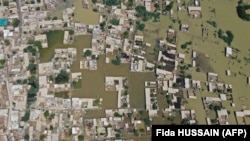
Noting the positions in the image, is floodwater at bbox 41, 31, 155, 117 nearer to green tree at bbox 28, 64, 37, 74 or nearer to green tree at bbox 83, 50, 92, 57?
green tree at bbox 83, 50, 92, 57

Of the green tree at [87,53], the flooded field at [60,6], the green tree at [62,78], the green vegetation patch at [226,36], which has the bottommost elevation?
the green tree at [62,78]

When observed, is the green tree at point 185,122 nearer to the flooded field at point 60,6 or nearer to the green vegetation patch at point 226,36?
the green vegetation patch at point 226,36

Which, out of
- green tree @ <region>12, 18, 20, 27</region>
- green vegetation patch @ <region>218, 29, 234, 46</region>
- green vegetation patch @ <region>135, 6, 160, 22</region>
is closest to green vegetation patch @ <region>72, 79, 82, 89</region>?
green tree @ <region>12, 18, 20, 27</region>

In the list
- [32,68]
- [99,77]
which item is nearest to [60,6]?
[32,68]

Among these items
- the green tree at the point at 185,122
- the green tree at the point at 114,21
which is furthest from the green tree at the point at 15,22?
the green tree at the point at 185,122

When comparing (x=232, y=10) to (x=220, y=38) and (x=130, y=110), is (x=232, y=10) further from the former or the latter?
(x=130, y=110)

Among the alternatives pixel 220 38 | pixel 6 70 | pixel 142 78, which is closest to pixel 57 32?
pixel 6 70

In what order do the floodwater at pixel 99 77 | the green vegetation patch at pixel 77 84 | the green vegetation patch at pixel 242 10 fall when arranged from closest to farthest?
the floodwater at pixel 99 77 → the green vegetation patch at pixel 77 84 → the green vegetation patch at pixel 242 10

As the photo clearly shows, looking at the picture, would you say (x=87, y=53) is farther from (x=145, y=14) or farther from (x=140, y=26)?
(x=145, y=14)
